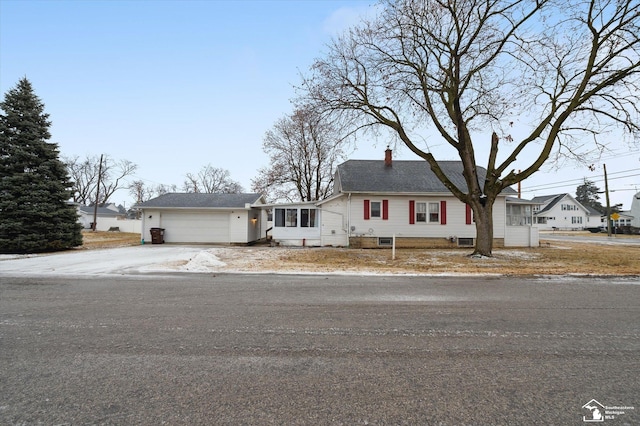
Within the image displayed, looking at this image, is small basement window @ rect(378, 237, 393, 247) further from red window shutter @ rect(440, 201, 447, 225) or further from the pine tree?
the pine tree

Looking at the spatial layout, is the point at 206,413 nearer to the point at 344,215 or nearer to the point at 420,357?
the point at 420,357

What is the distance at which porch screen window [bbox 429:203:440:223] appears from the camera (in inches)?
741

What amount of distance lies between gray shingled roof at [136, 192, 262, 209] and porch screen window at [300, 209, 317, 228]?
4.63m

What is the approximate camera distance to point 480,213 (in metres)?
13.7

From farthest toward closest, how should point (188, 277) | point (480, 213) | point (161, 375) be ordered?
point (480, 213)
point (188, 277)
point (161, 375)

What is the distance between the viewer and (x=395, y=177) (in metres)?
20.2

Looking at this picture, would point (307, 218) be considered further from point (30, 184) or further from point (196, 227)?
point (30, 184)

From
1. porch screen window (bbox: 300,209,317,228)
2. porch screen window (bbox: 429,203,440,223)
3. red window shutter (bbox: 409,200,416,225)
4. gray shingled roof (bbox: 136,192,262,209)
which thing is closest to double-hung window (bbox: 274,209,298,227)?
porch screen window (bbox: 300,209,317,228)

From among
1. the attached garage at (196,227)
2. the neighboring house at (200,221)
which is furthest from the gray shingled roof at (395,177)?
the attached garage at (196,227)

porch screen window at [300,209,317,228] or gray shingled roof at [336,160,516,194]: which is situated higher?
gray shingled roof at [336,160,516,194]

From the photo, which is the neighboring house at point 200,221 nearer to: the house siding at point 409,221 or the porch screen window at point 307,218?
the porch screen window at point 307,218

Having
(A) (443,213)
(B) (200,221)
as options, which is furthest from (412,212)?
(B) (200,221)

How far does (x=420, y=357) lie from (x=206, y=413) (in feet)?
6.49

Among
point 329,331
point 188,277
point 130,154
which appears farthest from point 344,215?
point 130,154
